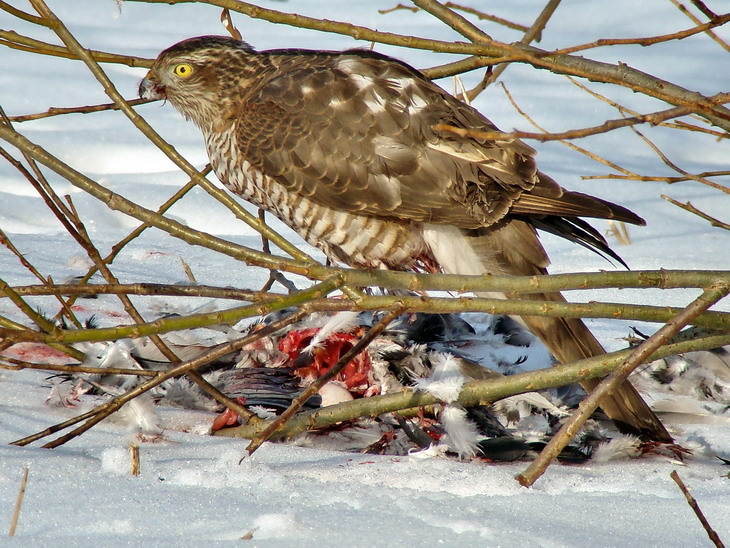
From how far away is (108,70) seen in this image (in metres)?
8.52

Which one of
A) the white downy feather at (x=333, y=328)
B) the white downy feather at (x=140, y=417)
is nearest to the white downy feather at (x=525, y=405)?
the white downy feather at (x=333, y=328)

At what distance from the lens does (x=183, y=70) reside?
380cm

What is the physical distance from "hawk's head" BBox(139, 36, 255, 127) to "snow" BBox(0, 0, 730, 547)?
2.70ft

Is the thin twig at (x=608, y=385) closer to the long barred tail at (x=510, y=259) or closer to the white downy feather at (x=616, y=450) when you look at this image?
the white downy feather at (x=616, y=450)

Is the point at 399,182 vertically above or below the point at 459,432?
above

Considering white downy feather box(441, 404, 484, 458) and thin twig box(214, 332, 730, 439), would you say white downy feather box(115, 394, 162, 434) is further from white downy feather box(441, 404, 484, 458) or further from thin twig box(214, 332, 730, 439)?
white downy feather box(441, 404, 484, 458)

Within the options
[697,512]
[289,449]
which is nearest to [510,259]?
[289,449]

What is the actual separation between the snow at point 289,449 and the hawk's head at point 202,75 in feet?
2.70

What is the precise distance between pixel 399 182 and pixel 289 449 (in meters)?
1.04

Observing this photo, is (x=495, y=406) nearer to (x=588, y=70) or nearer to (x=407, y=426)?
(x=407, y=426)

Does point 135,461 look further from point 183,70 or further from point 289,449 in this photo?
point 183,70

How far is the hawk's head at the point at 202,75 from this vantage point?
3.72 meters

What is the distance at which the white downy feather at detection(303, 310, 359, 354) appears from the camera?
3.24 m

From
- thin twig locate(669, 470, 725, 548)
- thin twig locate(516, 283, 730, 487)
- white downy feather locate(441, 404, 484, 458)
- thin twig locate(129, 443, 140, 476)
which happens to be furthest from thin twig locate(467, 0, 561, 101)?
thin twig locate(669, 470, 725, 548)
